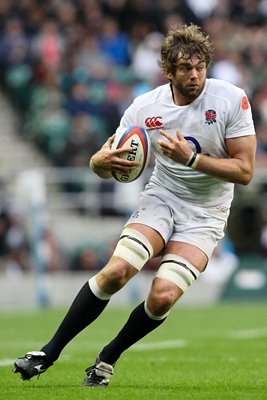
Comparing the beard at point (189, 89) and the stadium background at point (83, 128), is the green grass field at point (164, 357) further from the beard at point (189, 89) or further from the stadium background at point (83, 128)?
the stadium background at point (83, 128)

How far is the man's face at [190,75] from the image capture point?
7379 mm

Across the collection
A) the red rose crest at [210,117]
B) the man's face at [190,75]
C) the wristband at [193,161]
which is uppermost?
the man's face at [190,75]

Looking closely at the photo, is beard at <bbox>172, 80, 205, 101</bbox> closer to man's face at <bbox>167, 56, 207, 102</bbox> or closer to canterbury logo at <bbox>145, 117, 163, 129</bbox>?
man's face at <bbox>167, 56, 207, 102</bbox>

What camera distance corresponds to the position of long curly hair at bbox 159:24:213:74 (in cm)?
740

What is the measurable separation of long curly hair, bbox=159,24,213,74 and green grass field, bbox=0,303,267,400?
1.98 metres

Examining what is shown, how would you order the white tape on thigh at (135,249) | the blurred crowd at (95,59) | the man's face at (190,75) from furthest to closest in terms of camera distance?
the blurred crowd at (95,59) < the man's face at (190,75) < the white tape on thigh at (135,249)

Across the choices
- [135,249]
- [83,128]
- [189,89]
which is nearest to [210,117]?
[189,89]

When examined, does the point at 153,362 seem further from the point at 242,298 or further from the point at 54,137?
the point at 54,137

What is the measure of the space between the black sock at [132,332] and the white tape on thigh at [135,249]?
0.32 m

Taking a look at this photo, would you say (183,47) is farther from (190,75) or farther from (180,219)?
(180,219)

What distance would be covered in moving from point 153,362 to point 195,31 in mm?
2980

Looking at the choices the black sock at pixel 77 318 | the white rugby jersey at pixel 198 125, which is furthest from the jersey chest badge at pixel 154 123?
the black sock at pixel 77 318

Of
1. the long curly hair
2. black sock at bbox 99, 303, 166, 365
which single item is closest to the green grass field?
black sock at bbox 99, 303, 166, 365

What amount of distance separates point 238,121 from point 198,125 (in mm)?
256
